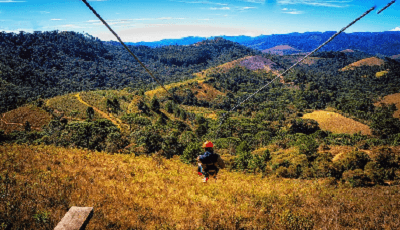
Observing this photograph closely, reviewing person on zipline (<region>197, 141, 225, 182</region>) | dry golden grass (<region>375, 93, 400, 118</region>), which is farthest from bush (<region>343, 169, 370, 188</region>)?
dry golden grass (<region>375, 93, 400, 118</region>)

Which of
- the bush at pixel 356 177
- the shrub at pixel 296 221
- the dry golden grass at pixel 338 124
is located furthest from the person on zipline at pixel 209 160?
the dry golden grass at pixel 338 124

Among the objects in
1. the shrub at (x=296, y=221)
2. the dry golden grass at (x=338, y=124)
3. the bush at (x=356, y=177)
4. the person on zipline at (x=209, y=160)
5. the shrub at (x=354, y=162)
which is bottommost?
the dry golden grass at (x=338, y=124)

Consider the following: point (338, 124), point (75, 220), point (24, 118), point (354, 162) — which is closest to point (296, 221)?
point (75, 220)

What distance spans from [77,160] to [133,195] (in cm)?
524

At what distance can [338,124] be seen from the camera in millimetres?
109062

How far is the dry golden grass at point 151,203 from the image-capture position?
5484mm

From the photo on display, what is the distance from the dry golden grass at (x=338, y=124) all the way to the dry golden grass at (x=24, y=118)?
434ft

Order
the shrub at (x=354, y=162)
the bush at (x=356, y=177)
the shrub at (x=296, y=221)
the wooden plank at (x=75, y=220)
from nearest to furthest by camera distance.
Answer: the wooden plank at (x=75, y=220) → the shrub at (x=296, y=221) → the bush at (x=356, y=177) → the shrub at (x=354, y=162)

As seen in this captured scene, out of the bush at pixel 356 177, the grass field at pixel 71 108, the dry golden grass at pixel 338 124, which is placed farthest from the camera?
the dry golden grass at pixel 338 124

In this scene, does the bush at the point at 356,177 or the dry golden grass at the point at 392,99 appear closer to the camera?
the bush at the point at 356,177

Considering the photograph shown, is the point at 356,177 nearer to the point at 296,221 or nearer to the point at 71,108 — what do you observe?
the point at 296,221

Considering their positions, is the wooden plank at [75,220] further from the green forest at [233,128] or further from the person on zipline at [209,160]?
the green forest at [233,128]

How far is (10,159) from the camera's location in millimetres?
9016

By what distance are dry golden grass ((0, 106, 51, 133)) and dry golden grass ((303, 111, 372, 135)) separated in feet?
434
